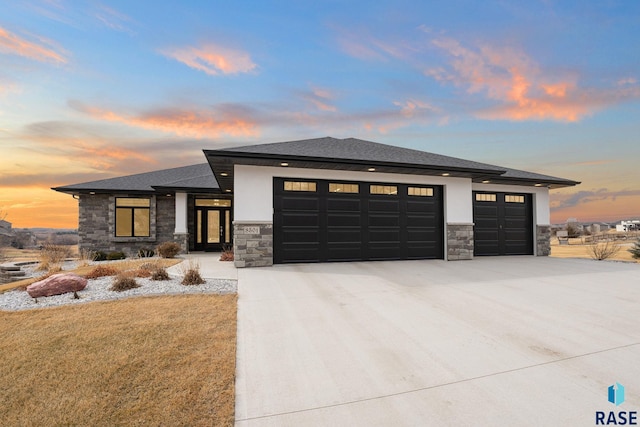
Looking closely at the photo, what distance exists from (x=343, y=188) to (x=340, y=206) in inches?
26.5

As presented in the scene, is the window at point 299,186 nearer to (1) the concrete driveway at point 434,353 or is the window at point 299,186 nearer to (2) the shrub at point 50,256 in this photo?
(1) the concrete driveway at point 434,353

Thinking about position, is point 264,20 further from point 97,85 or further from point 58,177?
point 58,177

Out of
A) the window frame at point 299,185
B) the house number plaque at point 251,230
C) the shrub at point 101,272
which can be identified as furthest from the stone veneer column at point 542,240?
the shrub at point 101,272

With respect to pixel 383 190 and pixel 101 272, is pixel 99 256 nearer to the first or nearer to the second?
pixel 101 272

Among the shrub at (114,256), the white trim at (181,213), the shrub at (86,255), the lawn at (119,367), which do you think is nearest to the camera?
the lawn at (119,367)

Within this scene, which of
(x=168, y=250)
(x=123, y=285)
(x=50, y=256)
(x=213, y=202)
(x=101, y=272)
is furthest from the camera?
(x=213, y=202)

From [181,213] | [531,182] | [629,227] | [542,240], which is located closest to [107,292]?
[181,213]

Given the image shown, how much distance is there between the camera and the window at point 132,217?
1549 centimetres

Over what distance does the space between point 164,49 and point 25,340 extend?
8.63 meters

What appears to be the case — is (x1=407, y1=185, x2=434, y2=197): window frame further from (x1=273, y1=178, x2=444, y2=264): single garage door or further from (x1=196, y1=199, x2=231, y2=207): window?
(x1=196, y1=199, x2=231, y2=207): window

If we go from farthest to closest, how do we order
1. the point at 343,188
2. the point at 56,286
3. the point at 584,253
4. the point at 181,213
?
the point at 584,253 < the point at 181,213 < the point at 343,188 < the point at 56,286

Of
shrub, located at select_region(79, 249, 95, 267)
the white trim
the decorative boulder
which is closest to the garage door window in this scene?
the decorative boulder

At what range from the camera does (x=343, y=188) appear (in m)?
10.6

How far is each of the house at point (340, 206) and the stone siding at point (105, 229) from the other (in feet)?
0.17
